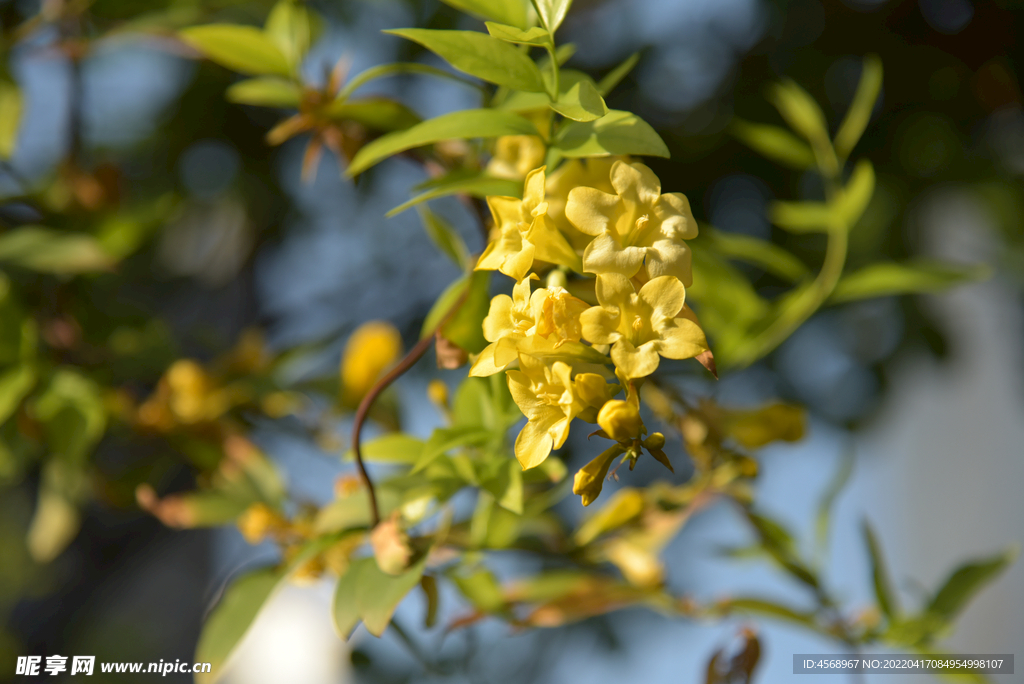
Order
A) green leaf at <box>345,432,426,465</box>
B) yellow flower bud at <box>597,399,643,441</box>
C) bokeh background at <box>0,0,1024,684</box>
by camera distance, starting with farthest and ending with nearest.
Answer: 1. bokeh background at <box>0,0,1024,684</box>
2. green leaf at <box>345,432,426,465</box>
3. yellow flower bud at <box>597,399,643,441</box>

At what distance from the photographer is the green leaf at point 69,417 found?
0.42 meters

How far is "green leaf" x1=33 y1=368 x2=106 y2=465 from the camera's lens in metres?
0.42

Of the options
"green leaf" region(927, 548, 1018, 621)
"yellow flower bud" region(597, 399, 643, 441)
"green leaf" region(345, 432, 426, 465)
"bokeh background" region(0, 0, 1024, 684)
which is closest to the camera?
"yellow flower bud" region(597, 399, 643, 441)

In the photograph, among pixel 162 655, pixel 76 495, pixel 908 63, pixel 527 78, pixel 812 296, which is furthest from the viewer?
pixel 162 655

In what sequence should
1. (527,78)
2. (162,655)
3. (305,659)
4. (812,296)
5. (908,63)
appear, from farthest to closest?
1. (305,659)
2. (162,655)
3. (908,63)
4. (812,296)
5. (527,78)

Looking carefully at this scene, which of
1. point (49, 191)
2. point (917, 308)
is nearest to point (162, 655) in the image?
point (49, 191)

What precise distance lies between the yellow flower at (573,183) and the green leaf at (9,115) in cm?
40

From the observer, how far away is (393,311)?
2.60 feet

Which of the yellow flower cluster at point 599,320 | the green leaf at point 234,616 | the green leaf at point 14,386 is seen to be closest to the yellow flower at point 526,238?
the yellow flower cluster at point 599,320

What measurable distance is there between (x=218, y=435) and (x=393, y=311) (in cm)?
32

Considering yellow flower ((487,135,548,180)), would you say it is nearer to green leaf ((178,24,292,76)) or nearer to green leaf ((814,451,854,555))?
green leaf ((178,24,292,76))

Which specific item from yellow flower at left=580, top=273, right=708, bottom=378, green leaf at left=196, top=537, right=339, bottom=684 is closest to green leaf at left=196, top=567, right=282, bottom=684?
green leaf at left=196, top=537, right=339, bottom=684

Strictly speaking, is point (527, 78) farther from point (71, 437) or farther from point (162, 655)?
point (162, 655)

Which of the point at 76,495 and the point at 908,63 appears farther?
the point at 908,63
